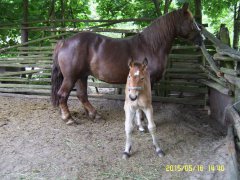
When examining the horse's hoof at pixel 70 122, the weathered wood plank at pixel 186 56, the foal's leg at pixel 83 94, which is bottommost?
the horse's hoof at pixel 70 122

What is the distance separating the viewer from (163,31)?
5422 mm

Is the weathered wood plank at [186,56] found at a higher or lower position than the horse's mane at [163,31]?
lower

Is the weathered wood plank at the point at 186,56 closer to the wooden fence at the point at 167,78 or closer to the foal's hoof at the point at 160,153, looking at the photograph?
the wooden fence at the point at 167,78

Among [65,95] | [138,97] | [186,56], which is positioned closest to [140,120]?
[138,97]

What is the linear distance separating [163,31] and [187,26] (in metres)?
0.45

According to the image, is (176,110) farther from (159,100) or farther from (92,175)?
(92,175)

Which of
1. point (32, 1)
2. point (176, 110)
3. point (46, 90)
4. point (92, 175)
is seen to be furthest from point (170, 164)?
point (32, 1)

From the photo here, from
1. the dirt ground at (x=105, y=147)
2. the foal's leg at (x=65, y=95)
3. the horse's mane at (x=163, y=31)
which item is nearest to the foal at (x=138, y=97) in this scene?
the dirt ground at (x=105, y=147)

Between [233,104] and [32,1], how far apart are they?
283 inches

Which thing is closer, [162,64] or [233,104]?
[233,104]

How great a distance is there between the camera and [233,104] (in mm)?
4496
